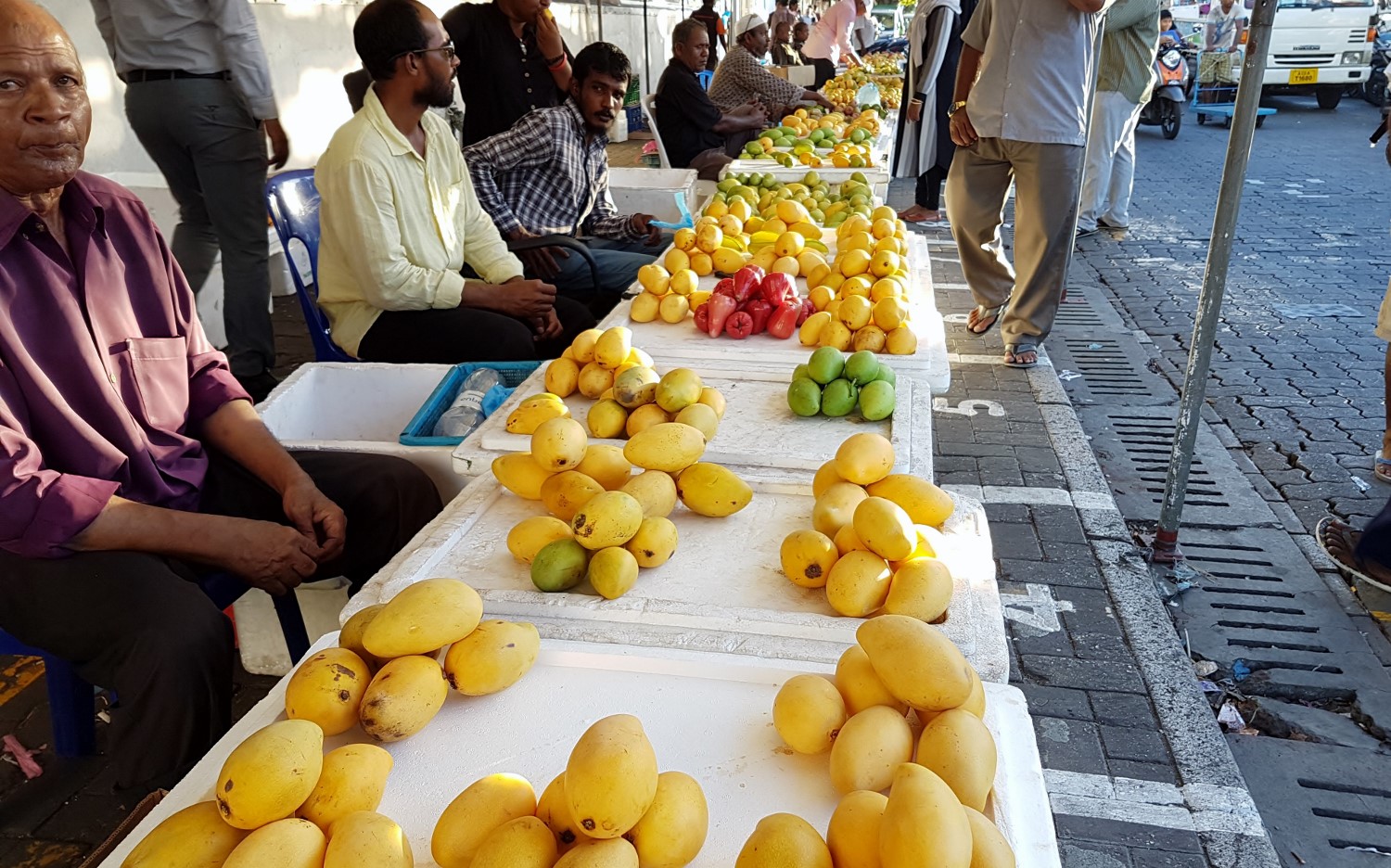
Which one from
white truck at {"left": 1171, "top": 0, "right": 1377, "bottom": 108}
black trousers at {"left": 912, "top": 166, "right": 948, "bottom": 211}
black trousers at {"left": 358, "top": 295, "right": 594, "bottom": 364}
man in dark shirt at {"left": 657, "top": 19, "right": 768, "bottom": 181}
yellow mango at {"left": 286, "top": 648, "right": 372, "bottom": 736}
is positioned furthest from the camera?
white truck at {"left": 1171, "top": 0, "right": 1377, "bottom": 108}

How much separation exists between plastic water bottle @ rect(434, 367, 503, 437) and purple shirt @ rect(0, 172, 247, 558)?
567 millimetres

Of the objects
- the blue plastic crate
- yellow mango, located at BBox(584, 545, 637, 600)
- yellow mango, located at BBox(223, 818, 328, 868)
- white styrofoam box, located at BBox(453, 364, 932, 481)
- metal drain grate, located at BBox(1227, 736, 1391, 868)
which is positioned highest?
yellow mango, located at BBox(223, 818, 328, 868)

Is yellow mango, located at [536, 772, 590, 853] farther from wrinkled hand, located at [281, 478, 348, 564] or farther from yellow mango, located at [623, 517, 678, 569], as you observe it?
wrinkled hand, located at [281, 478, 348, 564]

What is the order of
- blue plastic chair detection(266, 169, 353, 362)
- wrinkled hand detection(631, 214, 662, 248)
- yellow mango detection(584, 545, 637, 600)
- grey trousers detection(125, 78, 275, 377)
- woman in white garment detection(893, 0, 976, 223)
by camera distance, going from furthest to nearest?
woman in white garment detection(893, 0, 976, 223), wrinkled hand detection(631, 214, 662, 248), grey trousers detection(125, 78, 275, 377), blue plastic chair detection(266, 169, 353, 362), yellow mango detection(584, 545, 637, 600)

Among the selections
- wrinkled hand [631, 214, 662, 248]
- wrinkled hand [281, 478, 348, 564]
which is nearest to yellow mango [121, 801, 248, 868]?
wrinkled hand [281, 478, 348, 564]

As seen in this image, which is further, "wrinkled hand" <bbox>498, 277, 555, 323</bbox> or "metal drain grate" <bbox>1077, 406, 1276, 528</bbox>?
"metal drain grate" <bbox>1077, 406, 1276, 528</bbox>

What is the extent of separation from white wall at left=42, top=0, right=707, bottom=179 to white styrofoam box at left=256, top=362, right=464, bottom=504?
271cm

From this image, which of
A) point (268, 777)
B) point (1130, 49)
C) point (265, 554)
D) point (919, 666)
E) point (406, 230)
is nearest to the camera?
point (268, 777)

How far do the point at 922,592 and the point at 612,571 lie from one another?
53 centimetres

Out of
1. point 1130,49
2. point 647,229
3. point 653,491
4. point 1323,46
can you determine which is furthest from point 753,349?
point 1323,46

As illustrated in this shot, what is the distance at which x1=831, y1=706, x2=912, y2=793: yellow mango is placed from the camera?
117cm

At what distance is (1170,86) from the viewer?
1279cm

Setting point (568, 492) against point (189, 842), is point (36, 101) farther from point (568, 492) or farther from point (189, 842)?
point (189, 842)

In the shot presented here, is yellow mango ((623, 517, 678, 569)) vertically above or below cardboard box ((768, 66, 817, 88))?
below
